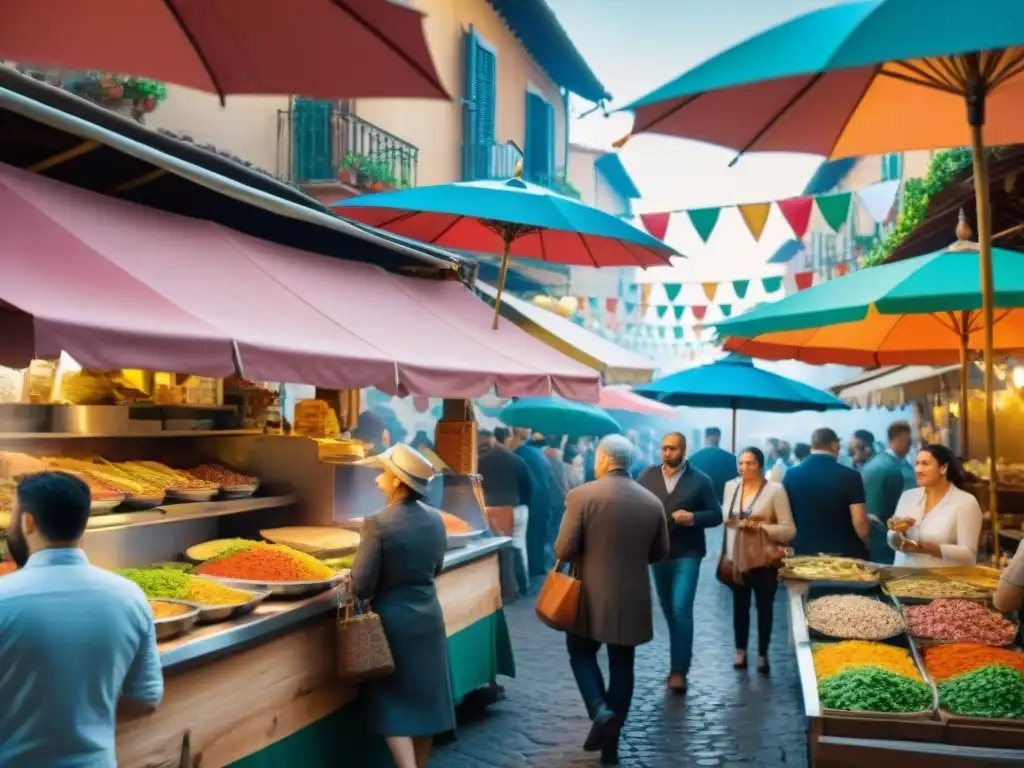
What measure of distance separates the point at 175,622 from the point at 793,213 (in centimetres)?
1272

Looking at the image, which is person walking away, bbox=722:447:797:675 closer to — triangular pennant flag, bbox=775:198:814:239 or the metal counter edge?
the metal counter edge

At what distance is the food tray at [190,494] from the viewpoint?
6.73 meters

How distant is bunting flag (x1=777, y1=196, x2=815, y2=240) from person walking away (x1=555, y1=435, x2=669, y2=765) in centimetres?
939

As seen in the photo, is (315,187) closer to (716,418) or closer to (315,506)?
(315,506)

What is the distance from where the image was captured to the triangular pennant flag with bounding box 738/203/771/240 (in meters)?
15.6

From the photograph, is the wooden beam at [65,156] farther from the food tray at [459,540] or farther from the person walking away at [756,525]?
the person walking away at [756,525]

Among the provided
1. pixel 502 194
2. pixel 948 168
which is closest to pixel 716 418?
pixel 948 168

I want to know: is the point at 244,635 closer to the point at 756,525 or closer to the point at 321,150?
the point at 756,525

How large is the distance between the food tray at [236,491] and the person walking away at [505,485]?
5823 millimetres

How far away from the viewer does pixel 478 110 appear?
20.1m

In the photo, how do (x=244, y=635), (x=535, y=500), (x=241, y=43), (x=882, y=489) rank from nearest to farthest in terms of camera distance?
(x=241, y=43)
(x=244, y=635)
(x=882, y=489)
(x=535, y=500)

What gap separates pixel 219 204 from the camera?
6.88m

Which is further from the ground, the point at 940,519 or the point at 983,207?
the point at 983,207

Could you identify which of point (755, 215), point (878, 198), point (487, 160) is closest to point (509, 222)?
point (755, 215)
